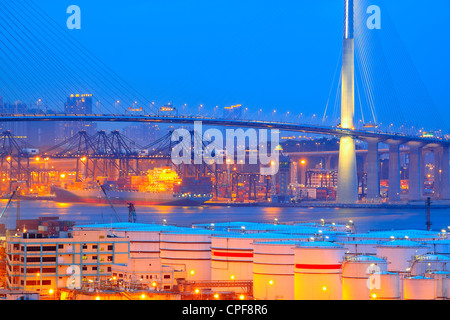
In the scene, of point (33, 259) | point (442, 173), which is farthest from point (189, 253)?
point (442, 173)

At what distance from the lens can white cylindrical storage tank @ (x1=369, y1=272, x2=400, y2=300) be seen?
27.1 feet

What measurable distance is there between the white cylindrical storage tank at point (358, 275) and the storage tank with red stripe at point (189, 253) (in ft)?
11.0

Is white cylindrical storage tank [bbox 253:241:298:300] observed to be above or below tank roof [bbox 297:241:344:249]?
below

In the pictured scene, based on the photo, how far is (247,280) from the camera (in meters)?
11.2

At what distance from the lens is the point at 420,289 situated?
823cm

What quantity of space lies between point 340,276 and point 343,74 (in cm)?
2577

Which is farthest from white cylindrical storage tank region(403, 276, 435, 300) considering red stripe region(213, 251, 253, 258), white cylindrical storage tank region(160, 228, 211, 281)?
white cylindrical storage tank region(160, 228, 211, 281)

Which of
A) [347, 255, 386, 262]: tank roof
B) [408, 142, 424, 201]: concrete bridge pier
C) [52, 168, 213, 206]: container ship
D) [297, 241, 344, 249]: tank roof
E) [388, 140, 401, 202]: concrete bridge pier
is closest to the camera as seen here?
[347, 255, 386, 262]: tank roof

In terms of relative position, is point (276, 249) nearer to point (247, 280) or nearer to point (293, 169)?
point (247, 280)

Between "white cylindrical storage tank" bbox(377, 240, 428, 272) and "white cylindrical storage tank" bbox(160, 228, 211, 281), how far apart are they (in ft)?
9.10

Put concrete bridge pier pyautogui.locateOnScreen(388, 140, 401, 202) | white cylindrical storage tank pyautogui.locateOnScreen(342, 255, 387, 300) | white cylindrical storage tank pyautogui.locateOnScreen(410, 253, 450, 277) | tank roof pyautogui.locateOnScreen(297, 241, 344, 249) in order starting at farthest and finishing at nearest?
concrete bridge pier pyautogui.locateOnScreen(388, 140, 401, 202) < tank roof pyautogui.locateOnScreen(297, 241, 344, 249) < white cylindrical storage tank pyautogui.locateOnScreen(410, 253, 450, 277) < white cylindrical storage tank pyautogui.locateOnScreen(342, 255, 387, 300)

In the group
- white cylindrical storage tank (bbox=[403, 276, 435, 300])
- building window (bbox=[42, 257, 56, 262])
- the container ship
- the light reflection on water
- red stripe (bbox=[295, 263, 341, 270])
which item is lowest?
white cylindrical storage tank (bbox=[403, 276, 435, 300])

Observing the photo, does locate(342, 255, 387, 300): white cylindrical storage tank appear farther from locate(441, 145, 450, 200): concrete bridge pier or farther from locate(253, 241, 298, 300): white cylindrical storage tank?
locate(441, 145, 450, 200): concrete bridge pier
